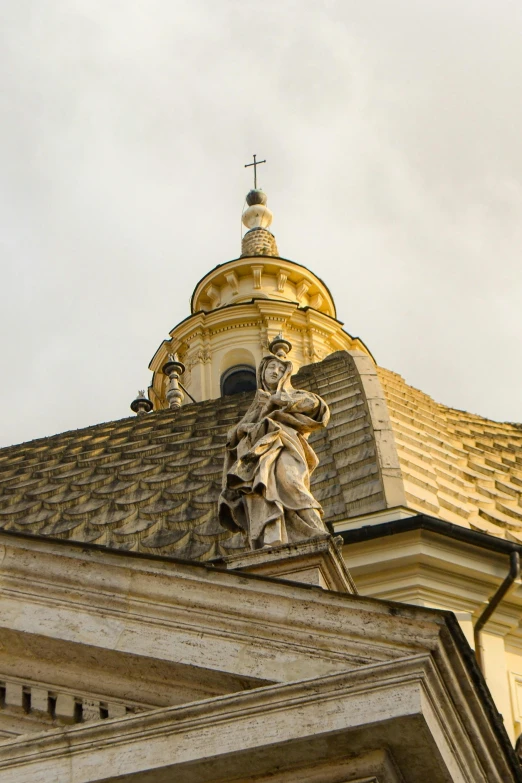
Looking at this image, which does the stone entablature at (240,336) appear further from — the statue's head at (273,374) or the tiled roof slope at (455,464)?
the statue's head at (273,374)

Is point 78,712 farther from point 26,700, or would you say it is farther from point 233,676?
point 233,676

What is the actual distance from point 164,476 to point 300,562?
31.9ft

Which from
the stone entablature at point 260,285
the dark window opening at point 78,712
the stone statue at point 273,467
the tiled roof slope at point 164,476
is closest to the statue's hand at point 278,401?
the stone statue at point 273,467

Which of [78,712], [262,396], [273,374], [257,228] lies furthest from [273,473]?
[257,228]

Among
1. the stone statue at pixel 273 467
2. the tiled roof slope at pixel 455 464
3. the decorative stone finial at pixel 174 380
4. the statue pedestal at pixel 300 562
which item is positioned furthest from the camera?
the decorative stone finial at pixel 174 380

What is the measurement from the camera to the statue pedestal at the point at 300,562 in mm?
11609

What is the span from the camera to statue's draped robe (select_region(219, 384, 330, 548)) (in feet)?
40.3

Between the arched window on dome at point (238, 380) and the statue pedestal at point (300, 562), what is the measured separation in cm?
1953

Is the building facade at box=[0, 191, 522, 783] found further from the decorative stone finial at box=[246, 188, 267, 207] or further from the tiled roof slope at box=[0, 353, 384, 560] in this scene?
the decorative stone finial at box=[246, 188, 267, 207]

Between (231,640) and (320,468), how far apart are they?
29.4 ft

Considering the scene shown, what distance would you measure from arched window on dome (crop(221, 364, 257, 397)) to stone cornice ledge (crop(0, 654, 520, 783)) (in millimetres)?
21252

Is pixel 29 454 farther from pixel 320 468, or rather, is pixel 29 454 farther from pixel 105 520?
pixel 320 468

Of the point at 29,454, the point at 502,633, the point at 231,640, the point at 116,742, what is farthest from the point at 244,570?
the point at 29,454

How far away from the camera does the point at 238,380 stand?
31812 millimetres
